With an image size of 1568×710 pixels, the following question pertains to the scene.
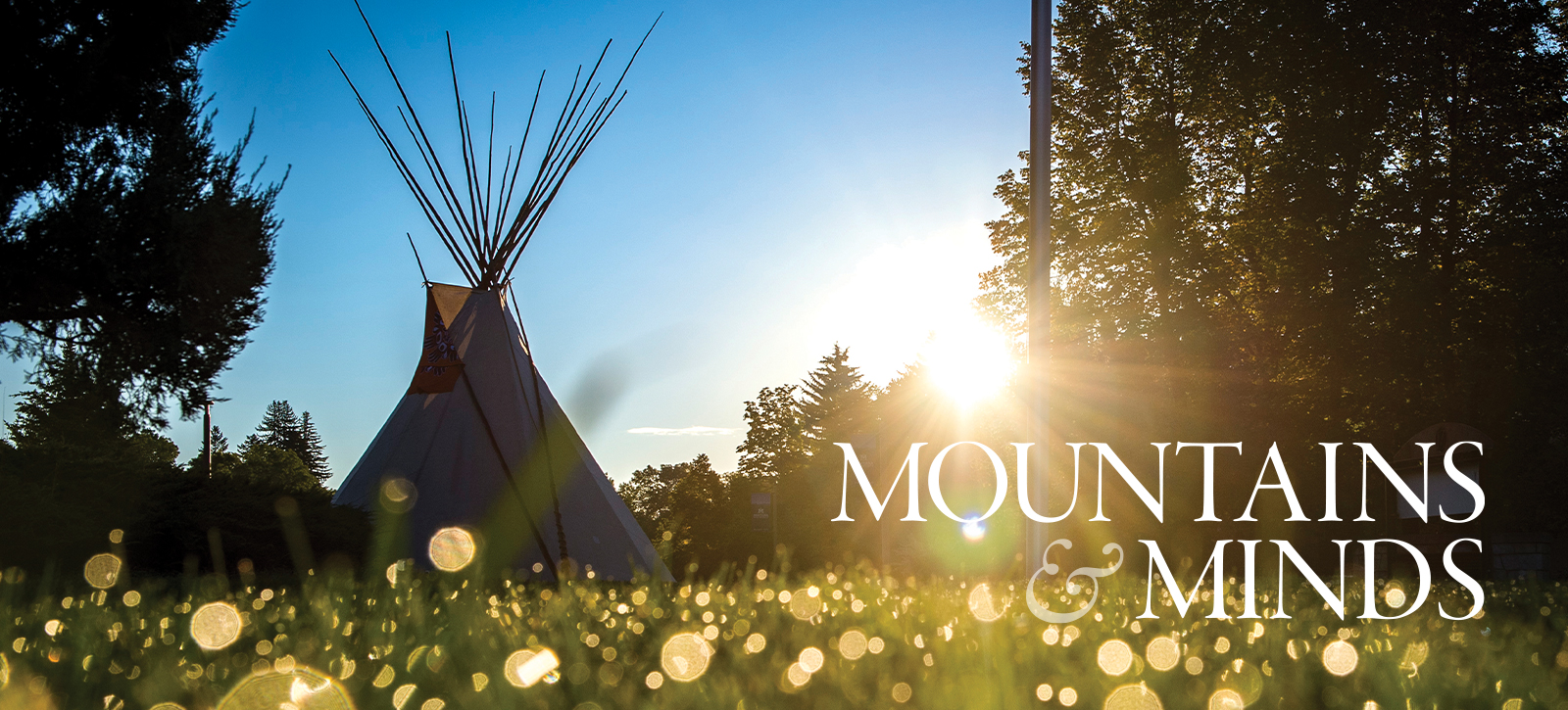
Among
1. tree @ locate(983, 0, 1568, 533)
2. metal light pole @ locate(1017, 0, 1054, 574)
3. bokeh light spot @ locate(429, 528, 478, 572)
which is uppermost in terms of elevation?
tree @ locate(983, 0, 1568, 533)

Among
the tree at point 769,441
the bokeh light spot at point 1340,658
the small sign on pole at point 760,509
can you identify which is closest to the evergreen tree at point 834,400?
the tree at point 769,441

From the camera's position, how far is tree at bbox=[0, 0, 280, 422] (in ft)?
37.0

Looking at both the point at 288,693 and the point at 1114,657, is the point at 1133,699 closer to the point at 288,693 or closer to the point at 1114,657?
the point at 1114,657

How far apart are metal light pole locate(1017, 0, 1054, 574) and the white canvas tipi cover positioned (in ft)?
19.9

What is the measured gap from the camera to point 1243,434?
1623cm

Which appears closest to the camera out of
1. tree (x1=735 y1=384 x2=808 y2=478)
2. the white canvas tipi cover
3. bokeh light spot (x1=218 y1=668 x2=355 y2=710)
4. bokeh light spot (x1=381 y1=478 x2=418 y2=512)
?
bokeh light spot (x1=218 y1=668 x2=355 y2=710)

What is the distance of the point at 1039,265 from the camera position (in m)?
5.53

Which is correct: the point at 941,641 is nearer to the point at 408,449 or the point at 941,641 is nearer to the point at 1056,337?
the point at 408,449

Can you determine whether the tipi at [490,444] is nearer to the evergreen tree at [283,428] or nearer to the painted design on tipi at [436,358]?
the painted design on tipi at [436,358]

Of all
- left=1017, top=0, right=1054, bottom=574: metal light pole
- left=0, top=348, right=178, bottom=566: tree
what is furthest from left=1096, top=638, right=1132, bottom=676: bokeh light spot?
left=0, top=348, right=178, bottom=566: tree

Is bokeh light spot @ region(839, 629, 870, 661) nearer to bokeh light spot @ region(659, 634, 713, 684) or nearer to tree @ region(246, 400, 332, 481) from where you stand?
bokeh light spot @ region(659, 634, 713, 684)

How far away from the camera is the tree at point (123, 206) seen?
11.3m

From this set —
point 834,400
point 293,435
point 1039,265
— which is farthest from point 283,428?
point 1039,265

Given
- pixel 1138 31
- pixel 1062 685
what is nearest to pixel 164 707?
pixel 1062 685
